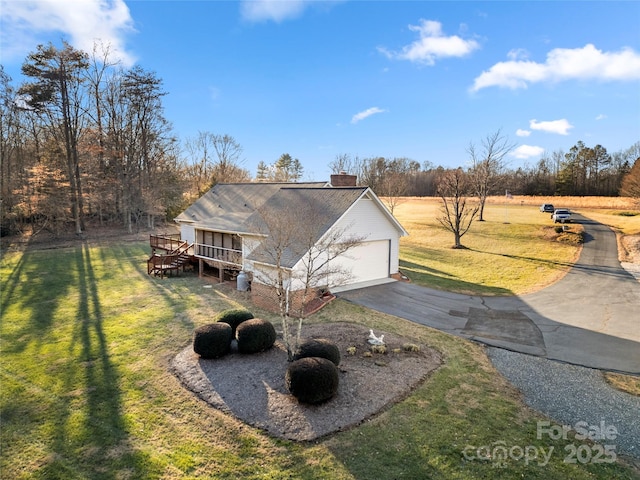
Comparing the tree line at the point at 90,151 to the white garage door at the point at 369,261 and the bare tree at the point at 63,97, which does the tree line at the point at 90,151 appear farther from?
the white garage door at the point at 369,261

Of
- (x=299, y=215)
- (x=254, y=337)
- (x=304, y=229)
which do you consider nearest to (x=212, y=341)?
(x=254, y=337)

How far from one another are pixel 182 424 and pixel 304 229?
25.3ft

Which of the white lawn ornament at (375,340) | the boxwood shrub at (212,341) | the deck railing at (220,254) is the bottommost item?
the white lawn ornament at (375,340)

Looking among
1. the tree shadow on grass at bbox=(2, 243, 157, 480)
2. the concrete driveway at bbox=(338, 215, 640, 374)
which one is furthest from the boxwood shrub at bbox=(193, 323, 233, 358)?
the concrete driveway at bbox=(338, 215, 640, 374)

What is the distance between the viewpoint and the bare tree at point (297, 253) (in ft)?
38.6

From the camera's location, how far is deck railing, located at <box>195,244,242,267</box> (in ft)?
68.0

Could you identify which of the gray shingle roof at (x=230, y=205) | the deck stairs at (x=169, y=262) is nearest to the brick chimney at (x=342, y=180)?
the gray shingle roof at (x=230, y=205)

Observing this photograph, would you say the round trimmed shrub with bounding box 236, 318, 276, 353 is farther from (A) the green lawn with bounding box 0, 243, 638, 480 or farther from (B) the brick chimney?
(B) the brick chimney

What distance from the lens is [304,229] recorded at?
13758 mm

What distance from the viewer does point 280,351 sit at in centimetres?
1148

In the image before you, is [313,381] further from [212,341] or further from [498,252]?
[498,252]

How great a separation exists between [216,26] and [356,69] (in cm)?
900

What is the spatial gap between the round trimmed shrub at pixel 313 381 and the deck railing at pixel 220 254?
11.3 meters

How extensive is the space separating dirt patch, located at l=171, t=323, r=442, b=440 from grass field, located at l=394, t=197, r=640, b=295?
9941 millimetres
